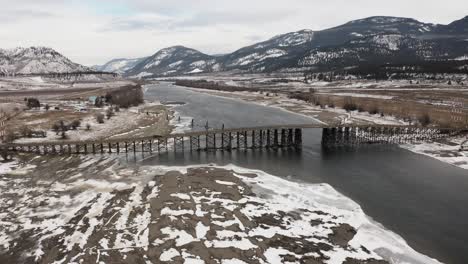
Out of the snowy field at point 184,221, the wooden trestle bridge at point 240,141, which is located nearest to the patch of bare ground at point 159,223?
the snowy field at point 184,221

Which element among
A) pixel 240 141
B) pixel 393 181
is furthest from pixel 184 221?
pixel 240 141

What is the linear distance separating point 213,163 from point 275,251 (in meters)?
21.6

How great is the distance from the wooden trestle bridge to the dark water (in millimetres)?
2465

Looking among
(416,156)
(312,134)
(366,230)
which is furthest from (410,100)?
(366,230)

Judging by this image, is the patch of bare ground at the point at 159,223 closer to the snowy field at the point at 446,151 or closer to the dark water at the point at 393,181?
the dark water at the point at 393,181

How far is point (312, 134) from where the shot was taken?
201 feet

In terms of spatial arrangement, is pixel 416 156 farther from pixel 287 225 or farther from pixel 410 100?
pixel 410 100

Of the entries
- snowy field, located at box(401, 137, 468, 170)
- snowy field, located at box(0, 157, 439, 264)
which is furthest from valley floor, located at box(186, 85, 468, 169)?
snowy field, located at box(0, 157, 439, 264)

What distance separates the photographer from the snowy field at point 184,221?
71.3 ft

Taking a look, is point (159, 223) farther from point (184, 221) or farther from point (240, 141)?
point (240, 141)

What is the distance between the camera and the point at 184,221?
2567 cm

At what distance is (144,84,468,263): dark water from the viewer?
24984mm

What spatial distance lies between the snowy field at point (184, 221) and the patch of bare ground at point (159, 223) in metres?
0.06

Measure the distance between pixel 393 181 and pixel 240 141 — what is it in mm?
23591
